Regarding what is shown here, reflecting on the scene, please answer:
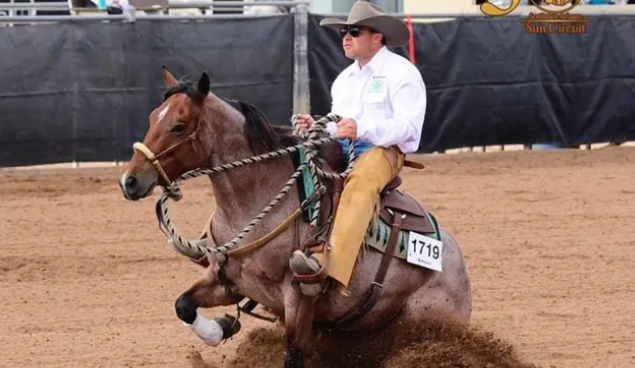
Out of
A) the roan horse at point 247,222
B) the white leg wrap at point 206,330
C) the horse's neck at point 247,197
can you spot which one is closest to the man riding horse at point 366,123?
the roan horse at point 247,222

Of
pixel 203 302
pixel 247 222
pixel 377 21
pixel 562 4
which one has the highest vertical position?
pixel 377 21

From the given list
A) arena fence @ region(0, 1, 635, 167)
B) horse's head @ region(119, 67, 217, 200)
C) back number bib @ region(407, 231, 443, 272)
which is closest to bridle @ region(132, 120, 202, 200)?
horse's head @ region(119, 67, 217, 200)

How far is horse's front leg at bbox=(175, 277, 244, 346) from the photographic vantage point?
225 inches

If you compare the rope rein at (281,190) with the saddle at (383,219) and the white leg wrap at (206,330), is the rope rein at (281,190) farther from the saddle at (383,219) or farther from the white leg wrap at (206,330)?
the white leg wrap at (206,330)

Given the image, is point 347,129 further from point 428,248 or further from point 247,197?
point 428,248

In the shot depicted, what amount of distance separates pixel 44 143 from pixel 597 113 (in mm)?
7269

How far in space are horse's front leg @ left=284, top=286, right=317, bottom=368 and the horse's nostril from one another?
916 mm

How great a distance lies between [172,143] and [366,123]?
3.11ft

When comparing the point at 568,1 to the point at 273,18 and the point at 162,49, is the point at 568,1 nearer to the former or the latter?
the point at 273,18

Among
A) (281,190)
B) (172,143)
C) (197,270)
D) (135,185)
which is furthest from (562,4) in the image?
(135,185)

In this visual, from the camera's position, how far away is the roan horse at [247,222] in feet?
17.6

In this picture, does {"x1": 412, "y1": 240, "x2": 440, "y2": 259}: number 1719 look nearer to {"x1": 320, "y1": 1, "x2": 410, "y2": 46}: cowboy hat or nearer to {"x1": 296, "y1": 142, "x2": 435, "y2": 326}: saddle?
{"x1": 296, "y1": 142, "x2": 435, "y2": 326}: saddle

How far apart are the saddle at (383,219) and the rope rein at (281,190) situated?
3.1 inches

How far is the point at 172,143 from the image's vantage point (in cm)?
535
